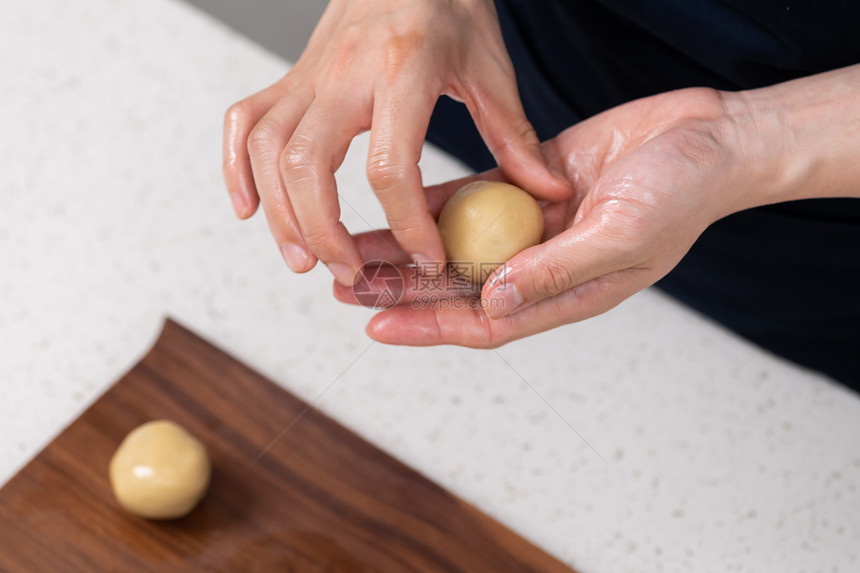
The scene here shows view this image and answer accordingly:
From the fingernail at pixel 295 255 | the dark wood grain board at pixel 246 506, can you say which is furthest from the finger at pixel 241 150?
the dark wood grain board at pixel 246 506

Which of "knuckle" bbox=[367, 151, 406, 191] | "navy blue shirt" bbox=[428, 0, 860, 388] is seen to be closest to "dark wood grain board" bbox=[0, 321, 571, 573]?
"knuckle" bbox=[367, 151, 406, 191]

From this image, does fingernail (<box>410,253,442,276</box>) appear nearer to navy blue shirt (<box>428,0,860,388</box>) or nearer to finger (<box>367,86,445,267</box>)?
finger (<box>367,86,445,267</box>)

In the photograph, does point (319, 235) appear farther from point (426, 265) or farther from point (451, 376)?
point (451, 376)

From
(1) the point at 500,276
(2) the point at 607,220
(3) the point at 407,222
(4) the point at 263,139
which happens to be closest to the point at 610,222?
(2) the point at 607,220

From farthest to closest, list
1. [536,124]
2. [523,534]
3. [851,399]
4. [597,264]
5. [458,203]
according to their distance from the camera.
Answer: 1. [536,124]
2. [851,399]
3. [523,534]
4. [458,203]
5. [597,264]

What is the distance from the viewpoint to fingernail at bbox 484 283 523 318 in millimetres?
918

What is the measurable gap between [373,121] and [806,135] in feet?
1.79

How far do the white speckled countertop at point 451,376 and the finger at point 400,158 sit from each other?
0.45 m

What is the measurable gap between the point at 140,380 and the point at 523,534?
0.66 m

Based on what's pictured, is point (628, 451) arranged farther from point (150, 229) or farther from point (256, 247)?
point (150, 229)

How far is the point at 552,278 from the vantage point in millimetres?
920

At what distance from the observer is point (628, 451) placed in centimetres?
128

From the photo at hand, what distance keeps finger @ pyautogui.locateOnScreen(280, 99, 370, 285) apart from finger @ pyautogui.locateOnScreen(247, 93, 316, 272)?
26 mm

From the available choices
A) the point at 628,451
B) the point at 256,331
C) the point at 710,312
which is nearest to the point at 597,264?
the point at 628,451
